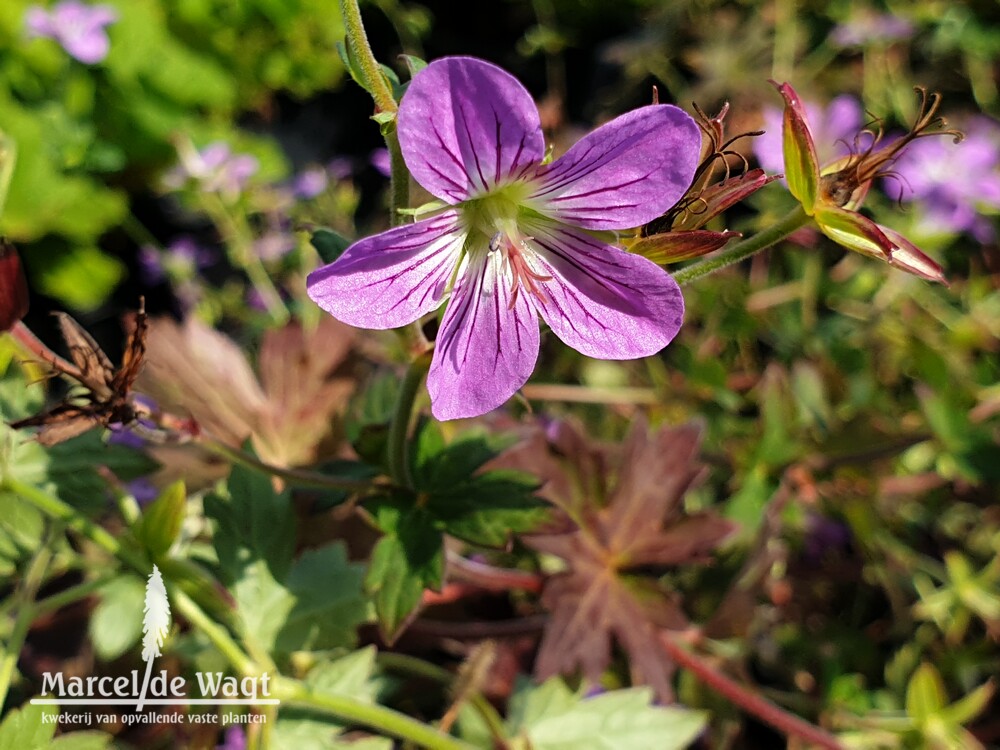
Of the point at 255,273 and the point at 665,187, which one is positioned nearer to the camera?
the point at 665,187

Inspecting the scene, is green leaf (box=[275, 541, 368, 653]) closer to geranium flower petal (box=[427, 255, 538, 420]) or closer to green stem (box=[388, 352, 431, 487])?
green stem (box=[388, 352, 431, 487])

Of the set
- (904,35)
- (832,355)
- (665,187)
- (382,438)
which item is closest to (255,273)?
(382,438)

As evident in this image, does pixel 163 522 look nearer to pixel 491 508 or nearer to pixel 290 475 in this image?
pixel 290 475

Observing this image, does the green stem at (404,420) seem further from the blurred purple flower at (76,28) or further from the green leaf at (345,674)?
the blurred purple flower at (76,28)

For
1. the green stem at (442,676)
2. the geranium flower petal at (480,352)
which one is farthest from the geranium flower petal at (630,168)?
the green stem at (442,676)

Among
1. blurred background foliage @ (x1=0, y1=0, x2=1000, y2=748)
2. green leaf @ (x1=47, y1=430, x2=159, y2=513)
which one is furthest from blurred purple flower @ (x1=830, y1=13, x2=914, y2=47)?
green leaf @ (x1=47, y1=430, x2=159, y2=513)

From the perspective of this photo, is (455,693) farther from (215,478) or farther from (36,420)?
(36,420)
